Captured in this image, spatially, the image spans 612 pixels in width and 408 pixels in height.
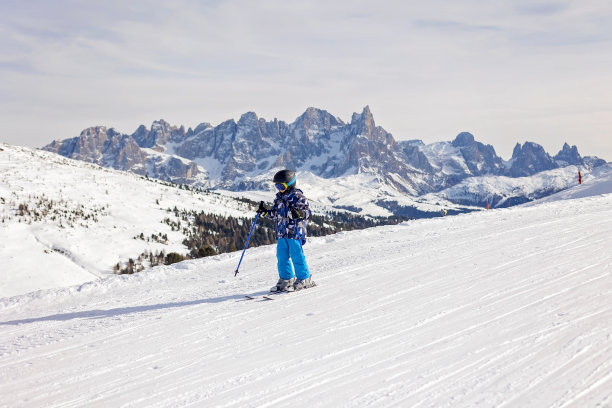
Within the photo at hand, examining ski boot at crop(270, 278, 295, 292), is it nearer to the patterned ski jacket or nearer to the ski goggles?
the patterned ski jacket

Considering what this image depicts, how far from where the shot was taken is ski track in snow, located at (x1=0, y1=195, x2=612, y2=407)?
13.9 feet

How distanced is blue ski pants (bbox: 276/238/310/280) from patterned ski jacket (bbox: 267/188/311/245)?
16 centimetres

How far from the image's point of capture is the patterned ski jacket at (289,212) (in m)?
9.23

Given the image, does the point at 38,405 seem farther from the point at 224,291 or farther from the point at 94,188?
the point at 94,188

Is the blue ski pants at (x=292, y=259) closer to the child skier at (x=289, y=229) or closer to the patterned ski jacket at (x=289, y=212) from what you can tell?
the child skier at (x=289, y=229)

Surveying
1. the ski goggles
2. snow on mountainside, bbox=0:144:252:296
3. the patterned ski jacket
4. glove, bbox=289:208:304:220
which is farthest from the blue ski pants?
snow on mountainside, bbox=0:144:252:296

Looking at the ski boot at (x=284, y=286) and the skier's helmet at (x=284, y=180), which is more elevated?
the skier's helmet at (x=284, y=180)

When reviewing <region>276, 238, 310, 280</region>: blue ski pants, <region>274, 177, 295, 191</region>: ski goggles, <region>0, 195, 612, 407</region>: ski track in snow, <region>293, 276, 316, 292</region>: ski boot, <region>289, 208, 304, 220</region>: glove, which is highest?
<region>274, 177, 295, 191</region>: ski goggles

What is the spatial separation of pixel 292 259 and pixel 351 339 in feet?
12.3

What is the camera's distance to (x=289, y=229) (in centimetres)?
923

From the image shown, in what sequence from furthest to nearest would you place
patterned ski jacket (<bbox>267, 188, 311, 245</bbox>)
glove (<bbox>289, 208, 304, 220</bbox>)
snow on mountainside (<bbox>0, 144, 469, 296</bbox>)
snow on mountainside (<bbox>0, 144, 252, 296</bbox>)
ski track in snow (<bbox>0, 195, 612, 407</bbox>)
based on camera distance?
snow on mountainside (<bbox>0, 144, 469, 296</bbox>) < snow on mountainside (<bbox>0, 144, 252, 296</bbox>) < patterned ski jacket (<bbox>267, 188, 311, 245</bbox>) < glove (<bbox>289, 208, 304, 220</bbox>) < ski track in snow (<bbox>0, 195, 612, 407</bbox>)

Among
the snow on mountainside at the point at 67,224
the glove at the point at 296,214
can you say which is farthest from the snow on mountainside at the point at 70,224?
the glove at the point at 296,214

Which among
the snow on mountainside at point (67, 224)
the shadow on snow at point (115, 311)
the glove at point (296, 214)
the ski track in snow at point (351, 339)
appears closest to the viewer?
the ski track in snow at point (351, 339)

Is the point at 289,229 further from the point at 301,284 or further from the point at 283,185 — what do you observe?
the point at 301,284
